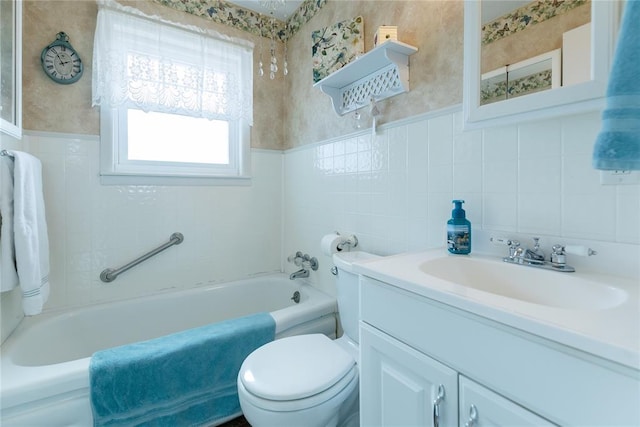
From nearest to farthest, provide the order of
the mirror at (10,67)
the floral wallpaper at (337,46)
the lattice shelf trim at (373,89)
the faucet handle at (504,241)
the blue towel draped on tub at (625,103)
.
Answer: the blue towel draped on tub at (625,103)
the faucet handle at (504,241)
the mirror at (10,67)
the lattice shelf trim at (373,89)
the floral wallpaper at (337,46)

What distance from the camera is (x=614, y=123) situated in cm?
58

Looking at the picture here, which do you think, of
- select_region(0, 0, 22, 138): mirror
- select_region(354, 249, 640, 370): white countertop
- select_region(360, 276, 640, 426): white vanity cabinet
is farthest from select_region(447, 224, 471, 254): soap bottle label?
select_region(0, 0, 22, 138): mirror

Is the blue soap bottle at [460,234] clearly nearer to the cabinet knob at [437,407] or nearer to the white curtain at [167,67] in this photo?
the cabinet knob at [437,407]

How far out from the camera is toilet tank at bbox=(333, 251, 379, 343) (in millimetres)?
1318

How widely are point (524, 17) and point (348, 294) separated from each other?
1201mm

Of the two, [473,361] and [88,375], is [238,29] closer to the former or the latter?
[88,375]

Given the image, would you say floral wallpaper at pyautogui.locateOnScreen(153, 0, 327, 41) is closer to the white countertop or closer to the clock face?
the clock face

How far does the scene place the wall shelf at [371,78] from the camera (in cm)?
128

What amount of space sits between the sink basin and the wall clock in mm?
2061

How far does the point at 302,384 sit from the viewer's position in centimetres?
99

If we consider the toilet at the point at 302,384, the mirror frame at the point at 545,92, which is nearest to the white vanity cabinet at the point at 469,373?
the toilet at the point at 302,384

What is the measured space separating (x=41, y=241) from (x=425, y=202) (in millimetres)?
1766

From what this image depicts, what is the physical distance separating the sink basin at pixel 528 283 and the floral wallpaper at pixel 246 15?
1825 millimetres

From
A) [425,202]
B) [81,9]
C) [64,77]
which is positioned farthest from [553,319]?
[81,9]
